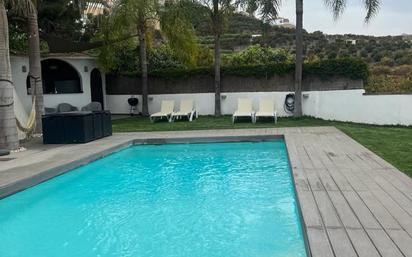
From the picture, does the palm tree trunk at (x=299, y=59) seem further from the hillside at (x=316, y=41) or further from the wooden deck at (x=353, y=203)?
the wooden deck at (x=353, y=203)

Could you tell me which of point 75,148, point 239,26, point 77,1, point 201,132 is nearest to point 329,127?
point 201,132

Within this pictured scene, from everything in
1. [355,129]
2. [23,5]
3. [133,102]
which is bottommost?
[355,129]

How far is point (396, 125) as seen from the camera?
1349 cm

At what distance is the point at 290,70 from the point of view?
16.5 meters

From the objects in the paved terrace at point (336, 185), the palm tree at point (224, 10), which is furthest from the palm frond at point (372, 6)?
the paved terrace at point (336, 185)

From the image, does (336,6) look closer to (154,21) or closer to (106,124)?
(154,21)

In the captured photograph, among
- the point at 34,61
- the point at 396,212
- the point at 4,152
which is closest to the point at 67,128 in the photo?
the point at 4,152

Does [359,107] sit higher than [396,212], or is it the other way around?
[359,107]

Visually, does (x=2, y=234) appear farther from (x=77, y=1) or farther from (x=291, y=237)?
(x=77, y=1)

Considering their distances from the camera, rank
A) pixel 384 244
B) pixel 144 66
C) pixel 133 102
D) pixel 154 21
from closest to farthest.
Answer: pixel 384 244
pixel 154 21
pixel 144 66
pixel 133 102

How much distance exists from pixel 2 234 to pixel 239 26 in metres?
39.3

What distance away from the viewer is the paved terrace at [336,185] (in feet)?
12.7

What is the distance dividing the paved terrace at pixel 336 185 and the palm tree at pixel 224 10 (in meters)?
5.21

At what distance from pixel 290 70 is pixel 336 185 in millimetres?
10943
